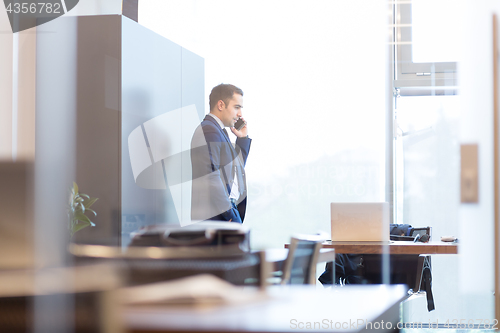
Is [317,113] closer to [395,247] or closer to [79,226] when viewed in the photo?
[395,247]

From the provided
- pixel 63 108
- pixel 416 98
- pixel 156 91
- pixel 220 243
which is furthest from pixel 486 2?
pixel 63 108

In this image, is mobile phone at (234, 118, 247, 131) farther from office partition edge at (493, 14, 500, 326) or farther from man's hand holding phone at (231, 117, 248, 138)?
office partition edge at (493, 14, 500, 326)

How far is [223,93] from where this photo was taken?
3129 millimetres

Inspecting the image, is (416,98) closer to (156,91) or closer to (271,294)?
(156,91)

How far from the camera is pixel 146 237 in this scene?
179cm

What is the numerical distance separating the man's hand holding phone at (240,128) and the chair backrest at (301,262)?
2.93 ft

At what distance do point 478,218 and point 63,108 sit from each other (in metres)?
2.46

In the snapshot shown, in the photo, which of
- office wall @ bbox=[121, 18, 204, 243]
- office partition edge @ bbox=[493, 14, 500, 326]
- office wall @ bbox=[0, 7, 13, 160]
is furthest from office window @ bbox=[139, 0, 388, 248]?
office wall @ bbox=[0, 7, 13, 160]

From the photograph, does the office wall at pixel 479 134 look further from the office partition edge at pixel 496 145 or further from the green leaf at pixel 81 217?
the green leaf at pixel 81 217

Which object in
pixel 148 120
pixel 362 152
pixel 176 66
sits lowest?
pixel 362 152

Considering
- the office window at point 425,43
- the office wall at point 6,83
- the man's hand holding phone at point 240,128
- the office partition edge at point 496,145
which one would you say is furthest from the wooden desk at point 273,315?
the office wall at point 6,83

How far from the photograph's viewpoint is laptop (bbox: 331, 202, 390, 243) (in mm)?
3006

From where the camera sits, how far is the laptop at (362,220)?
9.86 feet

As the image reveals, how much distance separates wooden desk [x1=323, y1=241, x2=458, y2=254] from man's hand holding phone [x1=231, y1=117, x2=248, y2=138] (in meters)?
0.77
